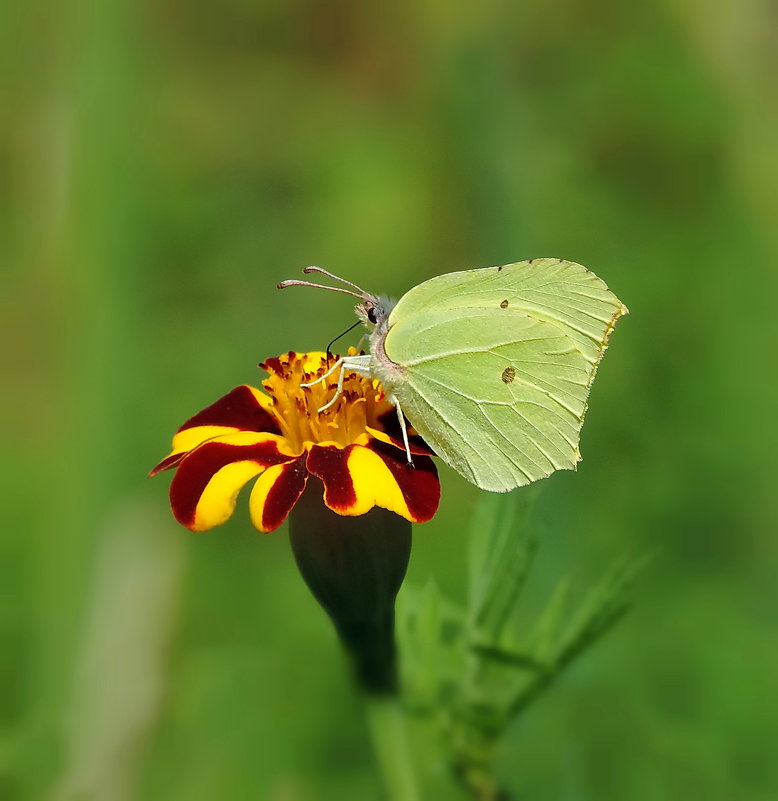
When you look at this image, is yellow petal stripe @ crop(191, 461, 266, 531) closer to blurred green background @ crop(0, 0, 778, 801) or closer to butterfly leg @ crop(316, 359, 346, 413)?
butterfly leg @ crop(316, 359, 346, 413)

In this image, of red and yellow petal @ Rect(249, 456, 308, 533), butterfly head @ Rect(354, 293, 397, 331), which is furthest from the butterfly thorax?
red and yellow petal @ Rect(249, 456, 308, 533)

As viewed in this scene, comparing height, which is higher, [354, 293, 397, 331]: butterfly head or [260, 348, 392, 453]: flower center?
[354, 293, 397, 331]: butterfly head

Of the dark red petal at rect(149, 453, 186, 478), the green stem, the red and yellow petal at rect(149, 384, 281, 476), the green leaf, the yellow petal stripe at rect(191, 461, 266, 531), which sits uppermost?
the red and yellow petal at rect(149, 384, 281, 476)

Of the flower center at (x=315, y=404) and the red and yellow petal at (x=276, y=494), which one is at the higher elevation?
the flower center at (x=315, y=404)

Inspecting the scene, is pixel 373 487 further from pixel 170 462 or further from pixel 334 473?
pixel 170 462

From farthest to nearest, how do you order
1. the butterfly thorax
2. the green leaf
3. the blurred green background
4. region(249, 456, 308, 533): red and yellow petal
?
the blurred green background → the butterfly thorax → the green leaf → region(249, 456, 308, 533): red and yellow petal

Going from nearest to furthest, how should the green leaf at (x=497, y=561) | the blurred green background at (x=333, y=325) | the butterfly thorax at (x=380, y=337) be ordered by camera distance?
the green leaf at (x=497, y=561) → the butterfly thorax at (x=380, y=337) → the blurred green background at (x=333, y=325)

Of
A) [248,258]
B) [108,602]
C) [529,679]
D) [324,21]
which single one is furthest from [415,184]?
[529,679]

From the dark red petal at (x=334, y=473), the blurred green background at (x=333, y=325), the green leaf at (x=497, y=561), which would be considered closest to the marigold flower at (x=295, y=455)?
the dark red petal at (x=334, y=473)

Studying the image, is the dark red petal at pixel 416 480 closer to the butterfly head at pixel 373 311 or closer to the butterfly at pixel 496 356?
the butterfly at pixel 496 356
